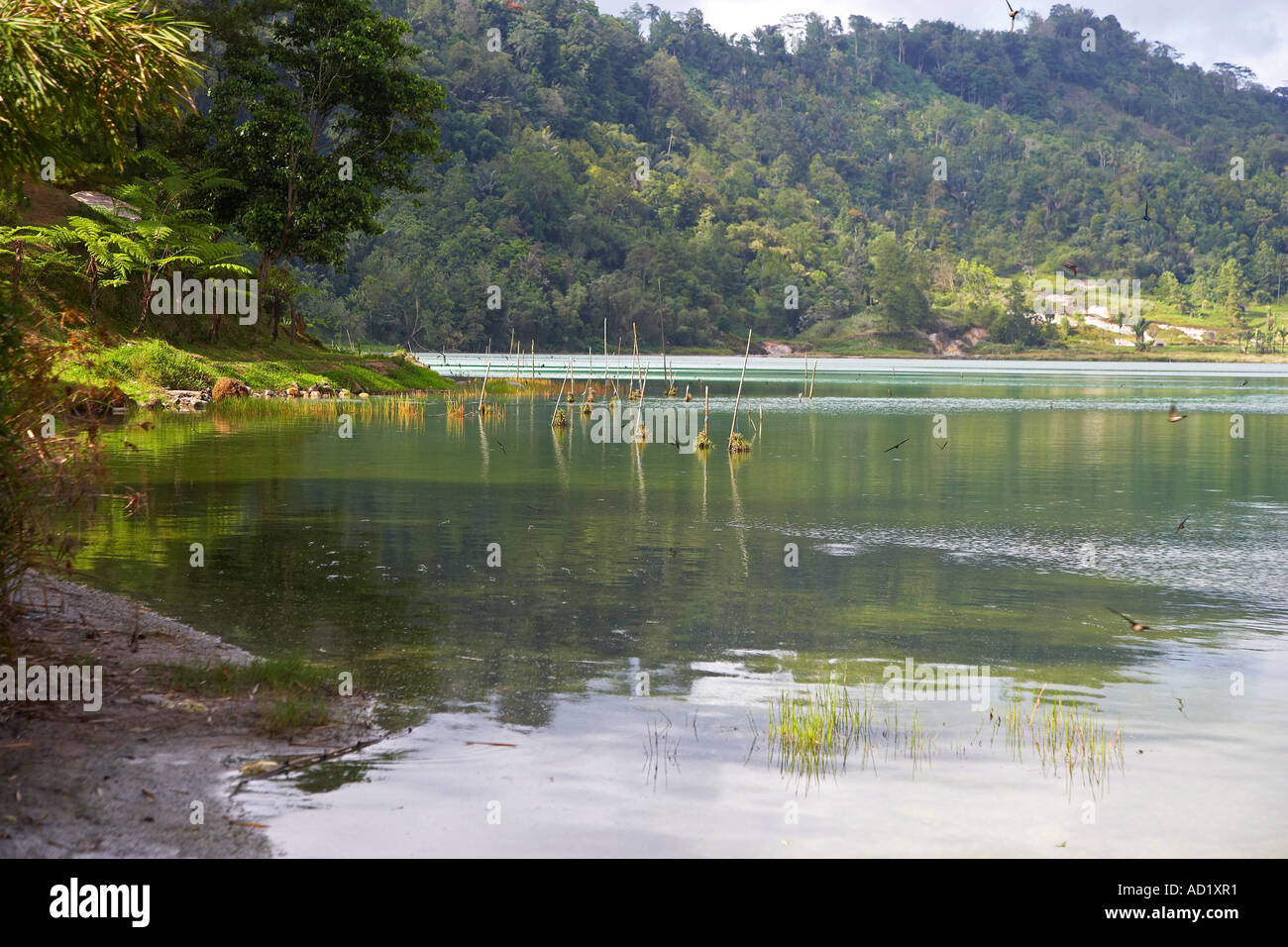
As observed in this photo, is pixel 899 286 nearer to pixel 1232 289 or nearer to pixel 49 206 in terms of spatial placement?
pixel 1232 289

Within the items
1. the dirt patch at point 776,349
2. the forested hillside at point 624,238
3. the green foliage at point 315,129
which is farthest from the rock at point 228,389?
the dirt patch at point 776,349

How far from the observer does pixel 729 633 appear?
478 inches

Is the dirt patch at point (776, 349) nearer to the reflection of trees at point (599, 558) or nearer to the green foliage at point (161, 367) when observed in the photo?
the green foliage at point (161, 367)

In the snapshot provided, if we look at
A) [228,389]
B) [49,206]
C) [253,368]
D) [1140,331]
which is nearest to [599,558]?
[228,389]

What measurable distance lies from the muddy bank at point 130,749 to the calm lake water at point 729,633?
344 millimetres

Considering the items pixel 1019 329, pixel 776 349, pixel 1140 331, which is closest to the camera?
pixel 776 349

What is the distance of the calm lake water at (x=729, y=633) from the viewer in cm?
726

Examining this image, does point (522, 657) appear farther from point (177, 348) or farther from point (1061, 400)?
point (1061, 400)

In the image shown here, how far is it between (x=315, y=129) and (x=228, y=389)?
12.0 m

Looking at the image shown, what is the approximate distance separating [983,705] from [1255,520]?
13.2 meters

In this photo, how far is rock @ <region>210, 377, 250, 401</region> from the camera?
136 ft

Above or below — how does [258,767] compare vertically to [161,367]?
below

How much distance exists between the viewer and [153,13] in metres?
9.32

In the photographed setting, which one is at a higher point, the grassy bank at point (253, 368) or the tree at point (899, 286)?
the tree at point (899, 286)
